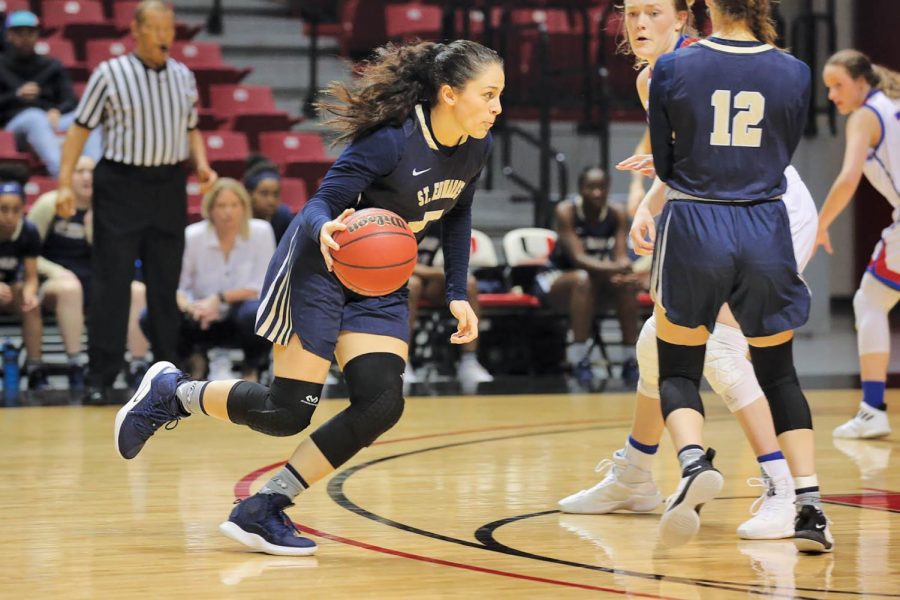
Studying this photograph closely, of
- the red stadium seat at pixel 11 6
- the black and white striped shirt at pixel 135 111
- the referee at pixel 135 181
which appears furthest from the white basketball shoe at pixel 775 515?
the red stadium seat at pixel 11 6

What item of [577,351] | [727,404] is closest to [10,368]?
[577,351]

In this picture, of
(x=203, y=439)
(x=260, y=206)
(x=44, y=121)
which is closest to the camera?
(x=203, y=439)

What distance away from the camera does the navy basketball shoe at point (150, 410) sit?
3.86m

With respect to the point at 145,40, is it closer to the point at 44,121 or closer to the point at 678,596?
the point at 44,121

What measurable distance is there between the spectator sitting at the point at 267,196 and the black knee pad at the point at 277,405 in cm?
466

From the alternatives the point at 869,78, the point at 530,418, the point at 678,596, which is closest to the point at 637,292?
the point at 530,418

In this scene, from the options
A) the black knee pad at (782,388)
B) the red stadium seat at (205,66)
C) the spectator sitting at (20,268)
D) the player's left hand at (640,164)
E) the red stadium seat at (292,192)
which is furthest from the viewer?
the red stadium seat at (205,66)

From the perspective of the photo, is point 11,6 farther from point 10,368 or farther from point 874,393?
point 874,393

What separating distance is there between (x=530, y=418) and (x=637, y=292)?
2.16 metres

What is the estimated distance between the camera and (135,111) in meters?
6.95

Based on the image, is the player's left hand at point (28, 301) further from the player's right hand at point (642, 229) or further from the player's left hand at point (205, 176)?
the player's right hand at point (642, 229)

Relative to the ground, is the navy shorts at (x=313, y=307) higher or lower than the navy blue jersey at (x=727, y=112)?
lower

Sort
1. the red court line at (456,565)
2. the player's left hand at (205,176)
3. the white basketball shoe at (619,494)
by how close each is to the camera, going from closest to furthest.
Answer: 1. the red court line at (456,565)
2. the white basketball shoe at (619,494)
3. the player's left hand at (205,176)

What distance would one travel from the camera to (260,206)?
8273 millimetres
